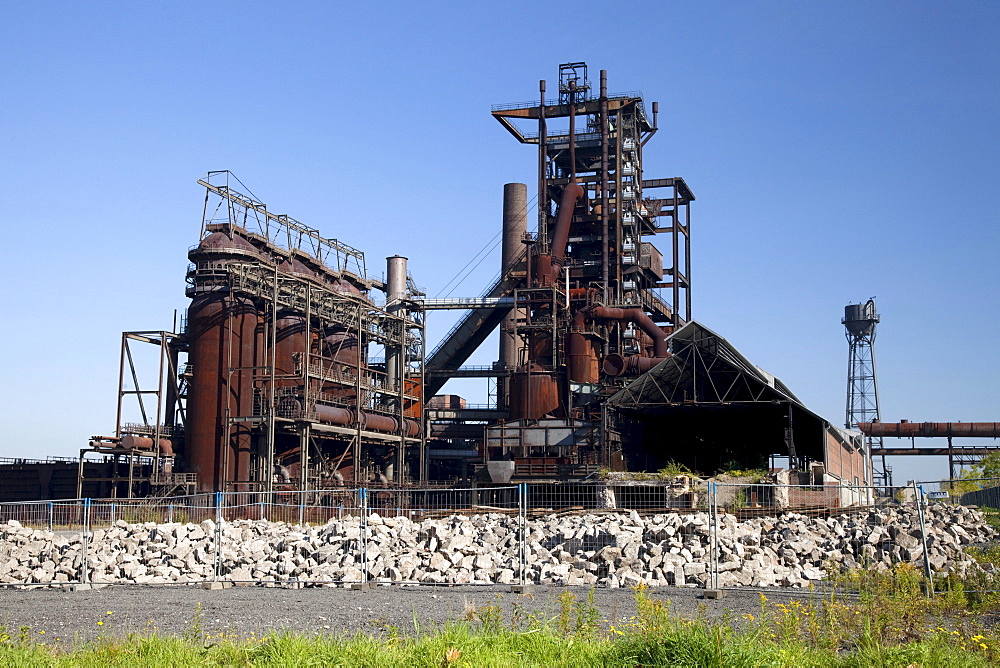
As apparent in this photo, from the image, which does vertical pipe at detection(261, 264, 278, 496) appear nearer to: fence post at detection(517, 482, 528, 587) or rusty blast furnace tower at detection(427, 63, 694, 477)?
rusty blast furnace tower at detection(427, 63, 694, 477)

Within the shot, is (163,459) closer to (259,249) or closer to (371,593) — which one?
(259,249)

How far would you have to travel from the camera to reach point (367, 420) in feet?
180

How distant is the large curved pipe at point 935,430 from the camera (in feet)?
225

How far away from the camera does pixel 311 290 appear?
2142 inches

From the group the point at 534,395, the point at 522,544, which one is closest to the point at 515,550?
the point at 522,544

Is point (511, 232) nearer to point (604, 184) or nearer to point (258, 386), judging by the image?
point (604, 184)

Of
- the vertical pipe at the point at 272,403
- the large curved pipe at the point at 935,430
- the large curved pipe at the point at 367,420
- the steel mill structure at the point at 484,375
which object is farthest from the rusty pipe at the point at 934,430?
the vertical pipe at the point at 272,403

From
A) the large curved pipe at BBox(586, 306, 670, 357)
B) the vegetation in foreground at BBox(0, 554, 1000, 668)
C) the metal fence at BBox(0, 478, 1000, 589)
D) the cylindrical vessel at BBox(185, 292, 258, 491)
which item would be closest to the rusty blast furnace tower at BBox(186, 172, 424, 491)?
the cylindrical vessel at BBox(185, 292, 258, 491)

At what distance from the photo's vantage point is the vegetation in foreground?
406 inches

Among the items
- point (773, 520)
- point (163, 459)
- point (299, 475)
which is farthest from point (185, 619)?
point (163, 459)

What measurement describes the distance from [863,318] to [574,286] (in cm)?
3573

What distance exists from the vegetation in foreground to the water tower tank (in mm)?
79823

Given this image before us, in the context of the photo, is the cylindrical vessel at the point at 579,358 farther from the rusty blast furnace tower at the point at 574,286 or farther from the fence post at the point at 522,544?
the fence post at the point at 522,544

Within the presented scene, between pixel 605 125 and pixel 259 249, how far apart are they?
78.3 ft
